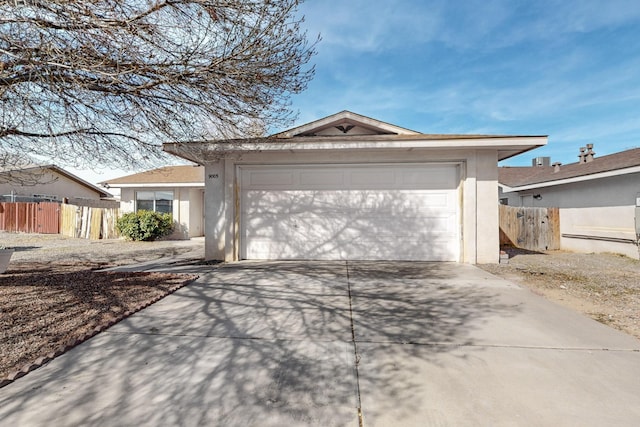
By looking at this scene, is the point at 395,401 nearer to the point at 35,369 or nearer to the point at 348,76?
the point at 35,369

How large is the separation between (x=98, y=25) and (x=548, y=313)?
6.94 meters

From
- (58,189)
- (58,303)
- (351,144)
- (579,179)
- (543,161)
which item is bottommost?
(58,303)

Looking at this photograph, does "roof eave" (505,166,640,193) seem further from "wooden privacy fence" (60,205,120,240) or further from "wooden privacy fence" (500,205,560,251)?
"wooden privacy fence" (60,205,120,240)

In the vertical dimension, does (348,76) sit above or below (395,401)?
above

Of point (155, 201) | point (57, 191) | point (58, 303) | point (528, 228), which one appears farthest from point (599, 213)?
point (57, 191)

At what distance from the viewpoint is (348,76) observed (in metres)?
9.55

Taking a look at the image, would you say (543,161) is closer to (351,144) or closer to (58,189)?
(351,144)

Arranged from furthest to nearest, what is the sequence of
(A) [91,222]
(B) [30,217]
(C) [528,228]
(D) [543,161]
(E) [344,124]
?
(D) [543,161]
(B) [30,217]
(A) [91,222]
(C) [528,228]
(E) [344,124]

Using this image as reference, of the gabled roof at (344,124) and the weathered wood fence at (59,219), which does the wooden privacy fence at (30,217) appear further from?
the gabled roof at (344,124)

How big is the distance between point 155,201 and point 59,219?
20.2 ft

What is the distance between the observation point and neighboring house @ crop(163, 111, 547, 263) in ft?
25.0

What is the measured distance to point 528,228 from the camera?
36.8ft

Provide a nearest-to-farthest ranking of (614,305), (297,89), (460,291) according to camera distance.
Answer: (614,305), (460,291), (297,89)

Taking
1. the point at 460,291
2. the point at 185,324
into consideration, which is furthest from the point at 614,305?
the point at 185,324
